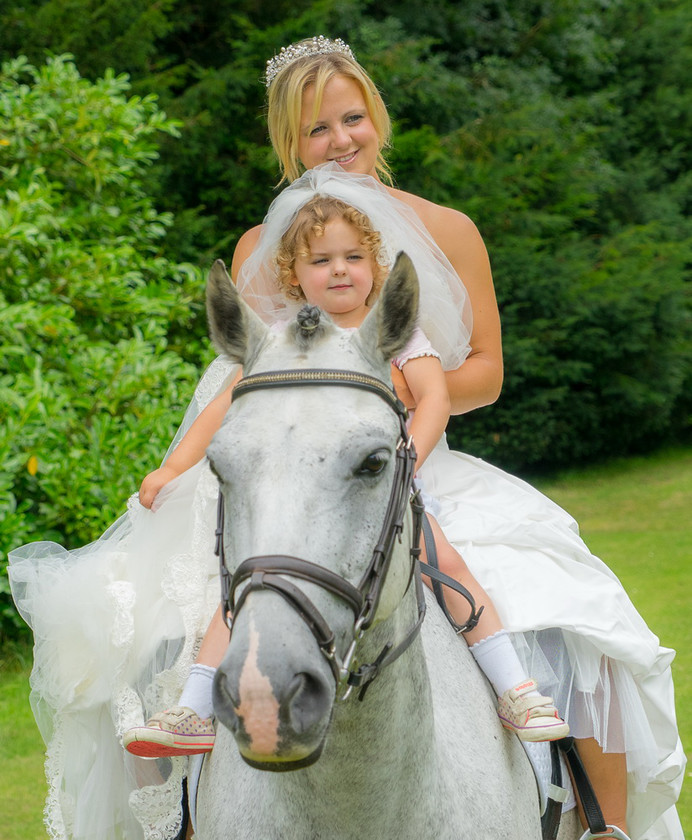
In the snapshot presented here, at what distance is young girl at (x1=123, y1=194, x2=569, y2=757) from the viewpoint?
8.02 ft

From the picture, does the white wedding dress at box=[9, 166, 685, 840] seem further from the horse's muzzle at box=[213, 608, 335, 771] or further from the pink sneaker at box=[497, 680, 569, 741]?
the horse's muzzle at box=[213, 608, 335, 771]

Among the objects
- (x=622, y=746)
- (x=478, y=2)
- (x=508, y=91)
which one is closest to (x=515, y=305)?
(x=508, y=91)

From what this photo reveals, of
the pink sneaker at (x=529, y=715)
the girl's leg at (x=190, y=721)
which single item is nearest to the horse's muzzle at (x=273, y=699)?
the girl's leg at (x=190, y=721)

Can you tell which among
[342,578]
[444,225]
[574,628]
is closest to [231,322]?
[342,578]

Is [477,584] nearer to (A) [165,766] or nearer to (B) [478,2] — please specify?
(A) [165,766]

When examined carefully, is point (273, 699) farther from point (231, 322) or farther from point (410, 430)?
point (410, 430)

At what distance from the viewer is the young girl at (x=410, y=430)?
244 centimetres

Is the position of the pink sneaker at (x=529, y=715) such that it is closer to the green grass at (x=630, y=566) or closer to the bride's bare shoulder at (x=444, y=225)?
the bride's bare shoulder at (x=444, y=225)

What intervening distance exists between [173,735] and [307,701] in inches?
34.6

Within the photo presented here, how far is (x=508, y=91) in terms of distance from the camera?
14867mm

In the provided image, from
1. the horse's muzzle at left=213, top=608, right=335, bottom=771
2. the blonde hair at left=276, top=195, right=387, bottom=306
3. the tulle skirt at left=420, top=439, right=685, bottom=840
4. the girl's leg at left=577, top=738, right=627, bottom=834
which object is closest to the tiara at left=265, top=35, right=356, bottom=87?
the blonde hair at left=276, top=195, right=387, bottom=306

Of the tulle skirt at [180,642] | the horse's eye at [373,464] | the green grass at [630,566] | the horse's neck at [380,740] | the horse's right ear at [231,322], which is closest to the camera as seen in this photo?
the horse's eye at [373,464]

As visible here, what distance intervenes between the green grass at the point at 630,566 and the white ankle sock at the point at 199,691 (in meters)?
3.11

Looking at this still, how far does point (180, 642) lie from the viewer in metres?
2.89
